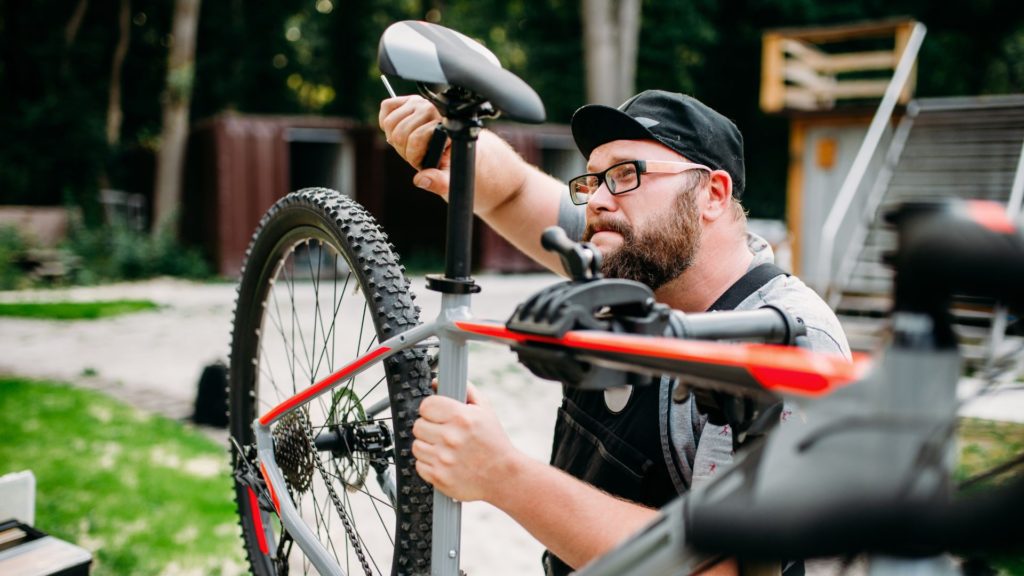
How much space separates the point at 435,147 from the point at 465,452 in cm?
64

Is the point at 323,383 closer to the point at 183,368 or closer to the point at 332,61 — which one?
the point at 183,368

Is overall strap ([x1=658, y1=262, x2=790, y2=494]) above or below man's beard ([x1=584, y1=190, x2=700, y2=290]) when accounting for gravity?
below

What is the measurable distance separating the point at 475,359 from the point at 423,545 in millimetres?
6008

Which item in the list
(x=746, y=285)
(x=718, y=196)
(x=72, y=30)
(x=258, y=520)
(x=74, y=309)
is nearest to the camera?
(x=746, y=285)

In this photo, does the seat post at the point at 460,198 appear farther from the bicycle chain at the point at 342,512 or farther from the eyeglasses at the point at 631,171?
the bicycle chain at the point at 342,512

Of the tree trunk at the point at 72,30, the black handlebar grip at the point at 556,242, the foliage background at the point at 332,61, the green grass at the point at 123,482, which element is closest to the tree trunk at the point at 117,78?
the foliage background at the point at 332,61

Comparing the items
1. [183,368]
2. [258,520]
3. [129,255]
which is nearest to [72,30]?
[129,255]

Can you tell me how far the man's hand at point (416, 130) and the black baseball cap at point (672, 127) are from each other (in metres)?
0.35

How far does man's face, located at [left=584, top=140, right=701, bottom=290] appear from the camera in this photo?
1785 millimetres

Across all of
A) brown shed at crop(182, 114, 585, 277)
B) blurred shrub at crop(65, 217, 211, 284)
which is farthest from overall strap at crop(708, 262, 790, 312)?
blurred shrub at crop(65, 217, 211, 284)

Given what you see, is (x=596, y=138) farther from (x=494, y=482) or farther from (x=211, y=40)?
(x=211, y=40)

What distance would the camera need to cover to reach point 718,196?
73.6 inches

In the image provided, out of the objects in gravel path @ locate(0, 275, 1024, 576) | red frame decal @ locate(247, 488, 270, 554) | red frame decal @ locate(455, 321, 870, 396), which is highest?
red frame decal @ locate(455, 321, 870, 396)

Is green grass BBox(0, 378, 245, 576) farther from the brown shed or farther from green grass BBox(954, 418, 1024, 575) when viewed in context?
the brown shed
